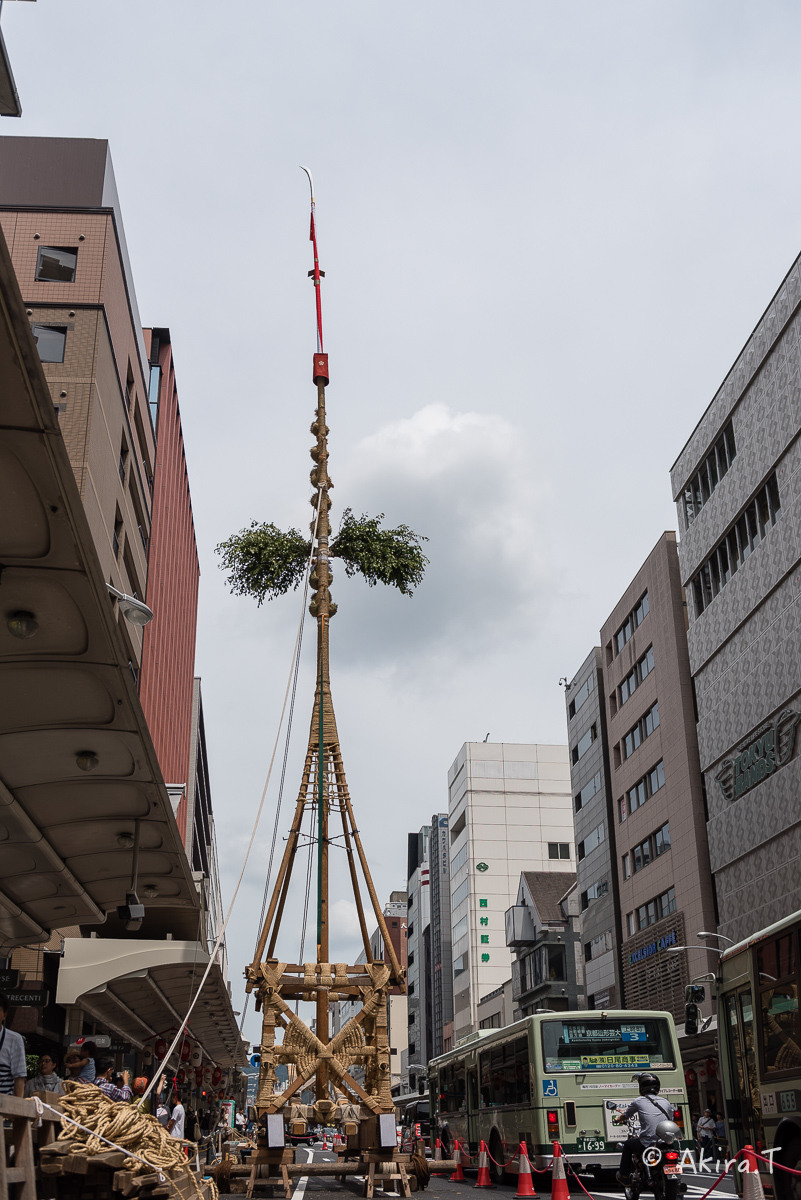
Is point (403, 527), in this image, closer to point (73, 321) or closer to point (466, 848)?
point (73, 321)

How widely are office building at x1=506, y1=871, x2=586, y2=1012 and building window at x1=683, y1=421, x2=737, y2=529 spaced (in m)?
30.4

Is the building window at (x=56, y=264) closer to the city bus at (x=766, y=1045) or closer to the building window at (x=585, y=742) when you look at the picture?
the city bus at (x=766, y=1045)

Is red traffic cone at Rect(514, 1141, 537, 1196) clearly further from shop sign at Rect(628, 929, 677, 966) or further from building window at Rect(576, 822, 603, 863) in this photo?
building window at Rect(576, 822, 603, 863)

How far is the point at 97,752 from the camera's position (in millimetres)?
9641

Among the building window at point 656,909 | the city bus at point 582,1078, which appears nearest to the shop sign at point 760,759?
the building window at point 656,909

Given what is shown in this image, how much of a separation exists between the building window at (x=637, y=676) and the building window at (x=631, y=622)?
1.75 m

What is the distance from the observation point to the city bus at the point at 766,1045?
1101cm

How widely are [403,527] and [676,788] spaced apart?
2657 cm

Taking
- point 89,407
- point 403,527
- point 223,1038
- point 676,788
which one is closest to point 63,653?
point 403,527

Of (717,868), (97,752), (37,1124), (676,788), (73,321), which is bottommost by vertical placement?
(37,1124)

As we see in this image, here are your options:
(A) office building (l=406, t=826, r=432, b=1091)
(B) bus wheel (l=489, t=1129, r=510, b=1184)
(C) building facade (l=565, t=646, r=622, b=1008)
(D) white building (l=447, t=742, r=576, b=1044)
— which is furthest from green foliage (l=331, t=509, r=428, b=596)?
(A) office building (l=406, t=826, r=432, b=1091)

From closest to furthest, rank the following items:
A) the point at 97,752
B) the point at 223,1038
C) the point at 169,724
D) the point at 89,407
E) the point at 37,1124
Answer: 1. the point at 37,1124
2. the point at 97,752
3. the point at 89,407
4. the point at 223,1038
5. the point at 169,724

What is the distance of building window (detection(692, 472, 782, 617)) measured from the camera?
131 feet

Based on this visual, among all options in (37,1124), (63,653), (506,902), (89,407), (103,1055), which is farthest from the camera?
(506,902)
